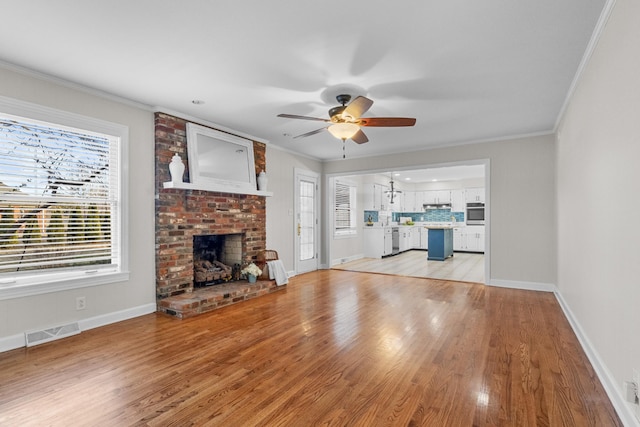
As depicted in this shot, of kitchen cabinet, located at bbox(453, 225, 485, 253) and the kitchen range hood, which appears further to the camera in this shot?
the kitchen range hood

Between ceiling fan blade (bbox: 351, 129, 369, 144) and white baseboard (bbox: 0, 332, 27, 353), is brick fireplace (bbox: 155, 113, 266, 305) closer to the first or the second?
white baseboard (bbox: 0, 332, 27, 353)

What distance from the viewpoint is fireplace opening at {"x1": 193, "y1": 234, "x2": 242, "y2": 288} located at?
4.68 meters

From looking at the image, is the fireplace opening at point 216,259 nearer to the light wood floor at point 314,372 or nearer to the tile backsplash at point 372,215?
the light wood floor at point 314,372

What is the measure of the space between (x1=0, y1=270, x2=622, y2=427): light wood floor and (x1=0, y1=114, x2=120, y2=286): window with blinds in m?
0.80

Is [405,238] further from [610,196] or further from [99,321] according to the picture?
[99,321]

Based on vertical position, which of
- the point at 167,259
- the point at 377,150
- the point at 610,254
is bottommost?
the point at 167,259

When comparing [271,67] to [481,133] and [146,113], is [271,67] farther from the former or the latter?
[481,133]

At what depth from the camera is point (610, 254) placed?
2.09 m

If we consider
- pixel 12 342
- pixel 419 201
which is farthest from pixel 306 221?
pixel 419 201

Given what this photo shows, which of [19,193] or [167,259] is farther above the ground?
[19,193]

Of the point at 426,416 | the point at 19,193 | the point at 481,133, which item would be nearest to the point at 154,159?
the point at 19,193

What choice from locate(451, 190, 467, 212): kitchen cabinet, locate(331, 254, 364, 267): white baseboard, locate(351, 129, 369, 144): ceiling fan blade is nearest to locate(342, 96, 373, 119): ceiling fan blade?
locate(351, 129, 369, 144): ceiling fan blade

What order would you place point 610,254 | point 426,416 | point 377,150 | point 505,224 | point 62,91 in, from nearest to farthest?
point 426,416 < point 610,254 < point 62,91 < point 505,224 < point 377,150

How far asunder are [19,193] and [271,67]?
265 cm
